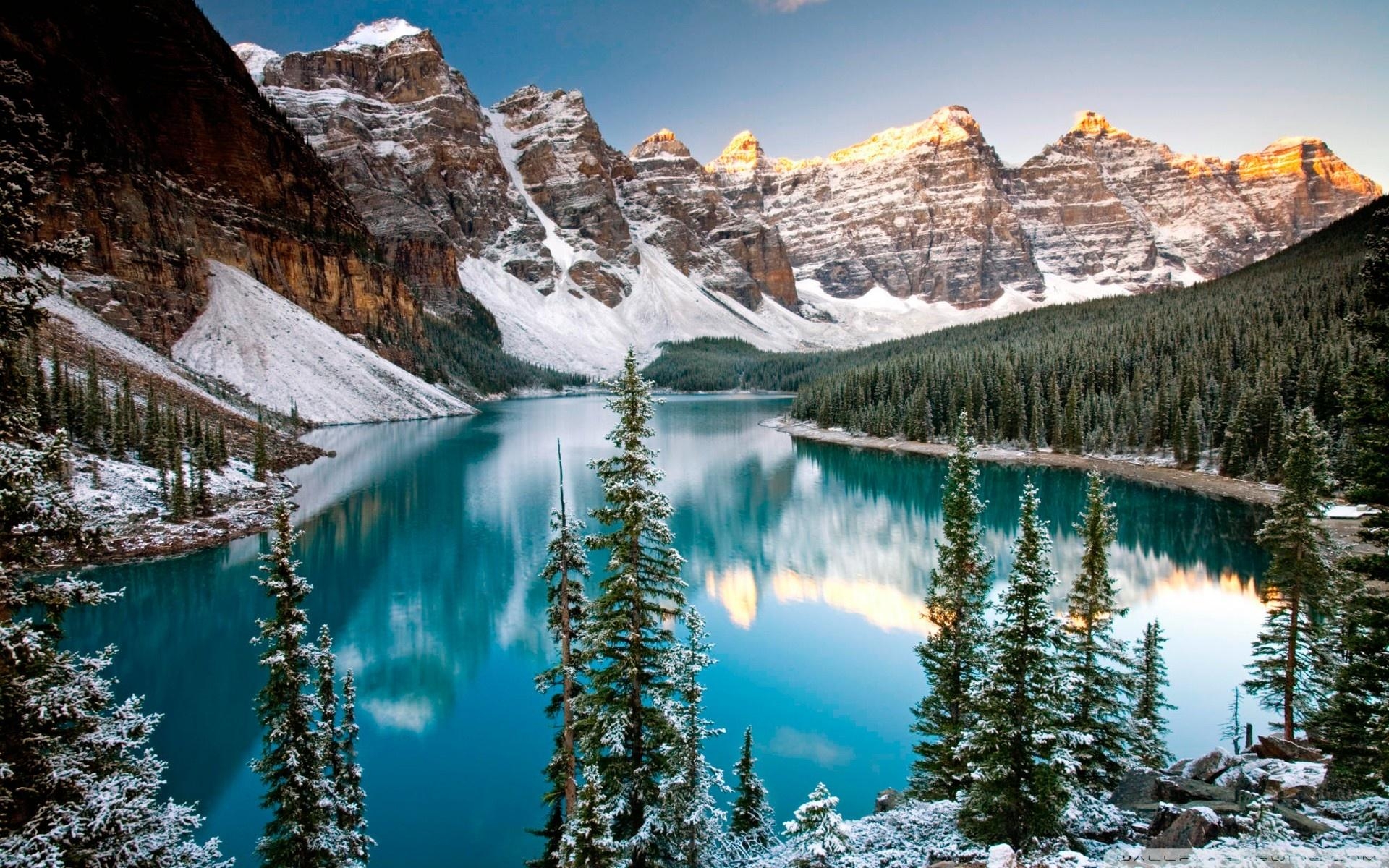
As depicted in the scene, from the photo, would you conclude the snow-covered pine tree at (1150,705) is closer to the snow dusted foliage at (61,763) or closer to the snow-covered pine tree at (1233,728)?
the snow-covered pine tree at (1233,728)

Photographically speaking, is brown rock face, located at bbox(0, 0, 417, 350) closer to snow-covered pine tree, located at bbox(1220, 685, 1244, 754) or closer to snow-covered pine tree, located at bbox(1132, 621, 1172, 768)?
snow-covered pine tree, located at bbox(1132, 621, 1172, 768)

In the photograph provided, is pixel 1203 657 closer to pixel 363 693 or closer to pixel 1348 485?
pixel 1348 485

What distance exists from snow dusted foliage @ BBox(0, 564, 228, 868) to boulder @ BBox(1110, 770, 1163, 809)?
13192 millimetres

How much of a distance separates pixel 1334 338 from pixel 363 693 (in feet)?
262

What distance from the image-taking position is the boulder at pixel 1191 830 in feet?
28.1

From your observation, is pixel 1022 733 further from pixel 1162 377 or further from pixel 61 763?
pixel 1162 377

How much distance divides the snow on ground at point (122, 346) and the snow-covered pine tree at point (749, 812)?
66190 mm

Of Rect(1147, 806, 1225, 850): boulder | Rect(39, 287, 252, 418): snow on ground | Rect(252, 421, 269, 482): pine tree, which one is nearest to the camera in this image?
Rect(1147, 806, 1225, 850): boulder

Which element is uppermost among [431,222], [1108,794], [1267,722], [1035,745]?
[431,222]

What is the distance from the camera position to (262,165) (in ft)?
346

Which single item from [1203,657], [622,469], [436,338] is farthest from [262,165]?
[1203,657]

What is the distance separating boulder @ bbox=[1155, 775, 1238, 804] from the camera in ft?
34.6

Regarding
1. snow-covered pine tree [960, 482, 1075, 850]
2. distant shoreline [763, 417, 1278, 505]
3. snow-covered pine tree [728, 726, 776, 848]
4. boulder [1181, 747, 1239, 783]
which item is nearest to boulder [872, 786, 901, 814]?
snow-covered pine tree [728, 726, 776, 848]

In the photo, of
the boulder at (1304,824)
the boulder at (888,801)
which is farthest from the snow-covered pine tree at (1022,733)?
the boulder at (888,801)
